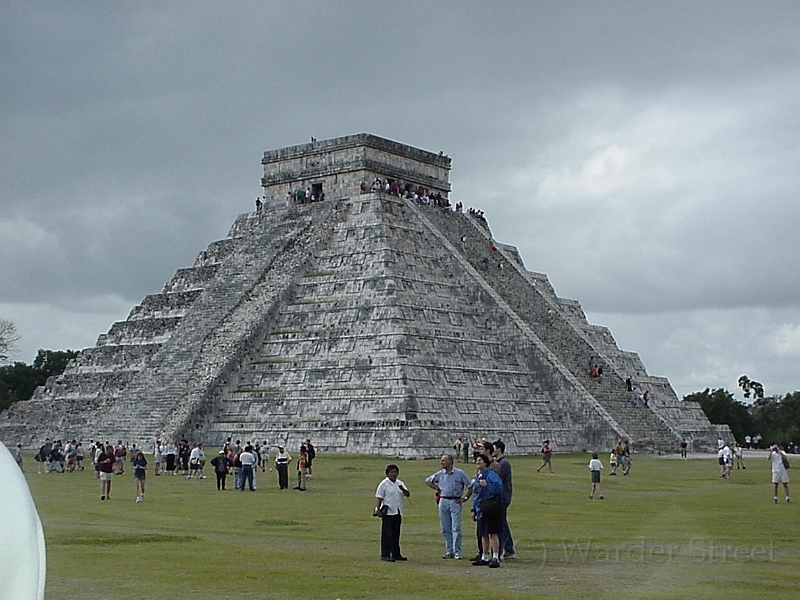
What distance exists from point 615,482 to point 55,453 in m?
14.8

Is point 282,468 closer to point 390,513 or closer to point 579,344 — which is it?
point 390,513

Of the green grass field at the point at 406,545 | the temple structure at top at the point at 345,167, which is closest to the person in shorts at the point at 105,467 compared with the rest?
the green grass field at the point at 406,545

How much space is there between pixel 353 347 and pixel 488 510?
76.1 ft

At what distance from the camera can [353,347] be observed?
34938 mm

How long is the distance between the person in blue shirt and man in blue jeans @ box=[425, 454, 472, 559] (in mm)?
357

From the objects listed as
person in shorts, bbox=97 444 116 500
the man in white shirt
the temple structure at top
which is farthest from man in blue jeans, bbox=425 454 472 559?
the temple structure at top

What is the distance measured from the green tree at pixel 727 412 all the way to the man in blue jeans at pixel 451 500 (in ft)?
171

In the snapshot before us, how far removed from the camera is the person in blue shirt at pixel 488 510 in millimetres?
11875

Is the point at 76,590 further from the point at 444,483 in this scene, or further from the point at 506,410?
the point at 506,410

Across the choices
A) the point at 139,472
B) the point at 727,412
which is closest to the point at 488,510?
the point at 139,472

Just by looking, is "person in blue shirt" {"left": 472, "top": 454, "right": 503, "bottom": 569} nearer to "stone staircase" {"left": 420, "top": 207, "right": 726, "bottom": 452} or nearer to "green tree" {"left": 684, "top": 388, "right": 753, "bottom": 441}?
"stone staircase" {"left": 420, "top": 207, "right": 726, "bottom": 452}

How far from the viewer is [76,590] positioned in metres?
10.3

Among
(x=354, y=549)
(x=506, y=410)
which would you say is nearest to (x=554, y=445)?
(x=506, y=410)

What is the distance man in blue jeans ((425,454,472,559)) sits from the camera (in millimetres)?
12531
